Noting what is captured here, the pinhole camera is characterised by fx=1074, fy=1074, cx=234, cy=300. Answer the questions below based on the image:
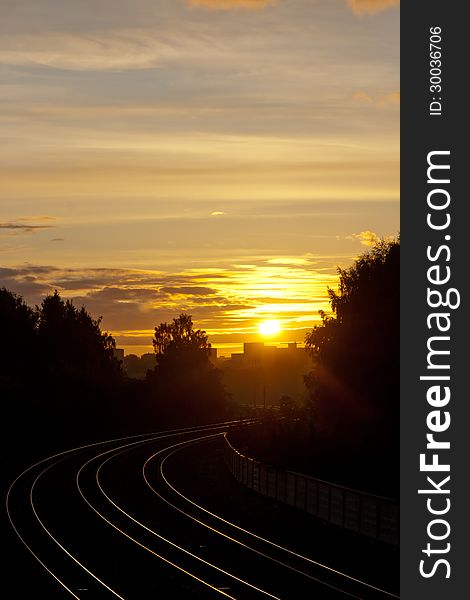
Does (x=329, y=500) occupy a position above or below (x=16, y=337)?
below

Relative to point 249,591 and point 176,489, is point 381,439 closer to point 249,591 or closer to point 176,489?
point 176,489

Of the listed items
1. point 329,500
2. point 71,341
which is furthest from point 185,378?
point 329,500

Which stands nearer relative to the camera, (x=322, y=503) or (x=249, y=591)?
(x=249, y=591)

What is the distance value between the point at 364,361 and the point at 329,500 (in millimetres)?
27063

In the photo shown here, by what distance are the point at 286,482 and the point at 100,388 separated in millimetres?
70438

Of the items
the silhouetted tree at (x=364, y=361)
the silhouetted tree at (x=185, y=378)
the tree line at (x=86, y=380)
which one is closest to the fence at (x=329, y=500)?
the silhouetted tree at (x=364, y=361)

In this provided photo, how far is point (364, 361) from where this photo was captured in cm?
7006

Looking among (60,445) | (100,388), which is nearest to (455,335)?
(60,445)

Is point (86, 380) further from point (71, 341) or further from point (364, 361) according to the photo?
point (364, 361)

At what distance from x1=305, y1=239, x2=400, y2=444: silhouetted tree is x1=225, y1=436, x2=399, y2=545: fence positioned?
46.6ft

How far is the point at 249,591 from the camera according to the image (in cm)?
3061

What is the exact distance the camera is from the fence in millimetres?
38281

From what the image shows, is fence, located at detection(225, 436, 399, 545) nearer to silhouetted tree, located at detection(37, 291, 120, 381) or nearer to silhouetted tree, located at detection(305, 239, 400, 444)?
silhouetted tree, located at detection(305, 239, 400, 444)

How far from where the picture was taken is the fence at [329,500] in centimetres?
3828
